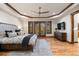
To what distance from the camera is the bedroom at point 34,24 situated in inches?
156

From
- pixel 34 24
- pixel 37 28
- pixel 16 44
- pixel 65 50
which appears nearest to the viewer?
pixel 16 44

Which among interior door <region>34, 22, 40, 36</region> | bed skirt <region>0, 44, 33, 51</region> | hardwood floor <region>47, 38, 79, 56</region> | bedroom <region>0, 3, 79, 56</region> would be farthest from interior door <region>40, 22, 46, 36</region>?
bed skirt <region>0, 44, 33, 51</region>

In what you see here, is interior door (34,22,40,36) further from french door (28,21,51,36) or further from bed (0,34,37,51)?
bed (0,34,37,51)

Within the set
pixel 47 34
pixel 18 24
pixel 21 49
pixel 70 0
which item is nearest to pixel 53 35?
pixel 47 34

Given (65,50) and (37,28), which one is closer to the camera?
(65,50)

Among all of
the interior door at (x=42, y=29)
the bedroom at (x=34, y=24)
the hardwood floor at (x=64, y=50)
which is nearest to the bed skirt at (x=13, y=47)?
the bedroom at (x=34, y=24)

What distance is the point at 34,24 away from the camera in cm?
890

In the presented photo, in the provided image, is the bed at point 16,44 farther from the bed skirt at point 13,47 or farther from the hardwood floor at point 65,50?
the hardwood floor at point 65,50

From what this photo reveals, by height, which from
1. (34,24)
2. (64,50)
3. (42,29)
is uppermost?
(34,24)

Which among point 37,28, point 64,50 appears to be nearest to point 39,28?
point 37,28

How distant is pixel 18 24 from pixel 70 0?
6807mm

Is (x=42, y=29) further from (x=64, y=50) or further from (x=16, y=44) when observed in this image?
(x=16, y=44)

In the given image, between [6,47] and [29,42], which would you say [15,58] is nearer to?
[29,42]

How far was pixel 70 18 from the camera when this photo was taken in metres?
6.09
